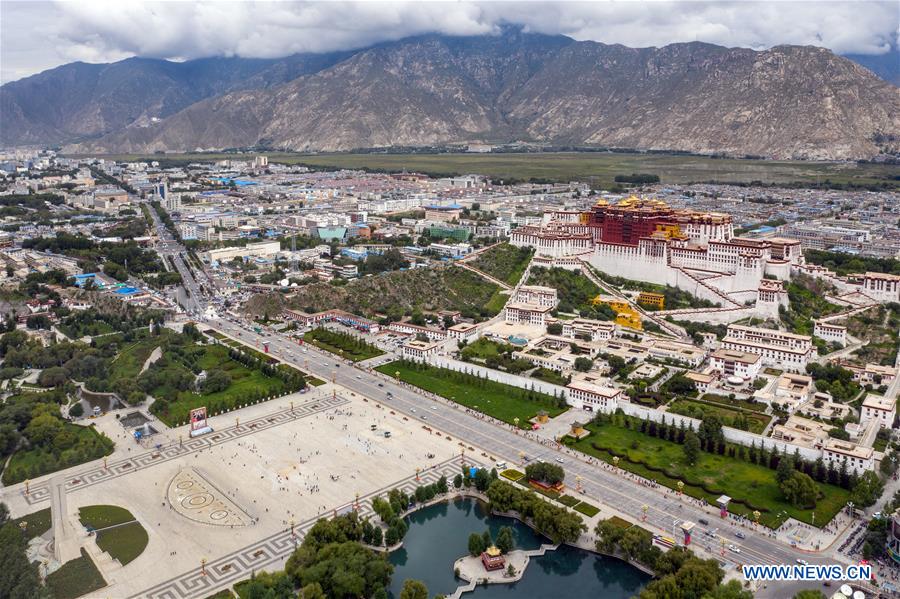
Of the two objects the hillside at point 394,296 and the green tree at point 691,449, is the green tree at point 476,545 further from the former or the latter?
the hillside at point 394,296

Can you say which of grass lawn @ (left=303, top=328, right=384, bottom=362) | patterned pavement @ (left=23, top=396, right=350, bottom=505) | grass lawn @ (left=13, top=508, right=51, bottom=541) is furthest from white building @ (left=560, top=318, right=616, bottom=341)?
grass lawn @ (left=13, top=508, right=51, bottom=541)

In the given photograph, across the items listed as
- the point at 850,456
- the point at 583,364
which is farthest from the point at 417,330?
the point at 850,456

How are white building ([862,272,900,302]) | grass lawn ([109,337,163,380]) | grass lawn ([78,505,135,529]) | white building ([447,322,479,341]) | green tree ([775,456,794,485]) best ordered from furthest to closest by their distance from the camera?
1. white building ([862,272,900,302])
2. white building ([447,322,479,341])
3. grass lawn ([109,337,163,380])
4. green tree ([775,456,794,485])
5. grass lawn ([78,505,135,529])

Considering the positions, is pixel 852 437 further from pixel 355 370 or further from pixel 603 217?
pixel 603 217

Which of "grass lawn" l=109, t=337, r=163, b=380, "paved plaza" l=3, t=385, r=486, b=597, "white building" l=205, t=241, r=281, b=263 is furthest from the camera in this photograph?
"white building" l=205, t=241, r=281, b=263

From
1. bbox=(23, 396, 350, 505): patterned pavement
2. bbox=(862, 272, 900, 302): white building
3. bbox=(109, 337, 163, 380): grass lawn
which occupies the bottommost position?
bbox=(23, 396, 350, 505): patterned pavement

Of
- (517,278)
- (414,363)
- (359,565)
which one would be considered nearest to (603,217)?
(517,278)

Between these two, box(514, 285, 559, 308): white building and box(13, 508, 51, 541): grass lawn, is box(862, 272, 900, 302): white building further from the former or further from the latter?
box(13, 508, 51, 541): grass lawn
